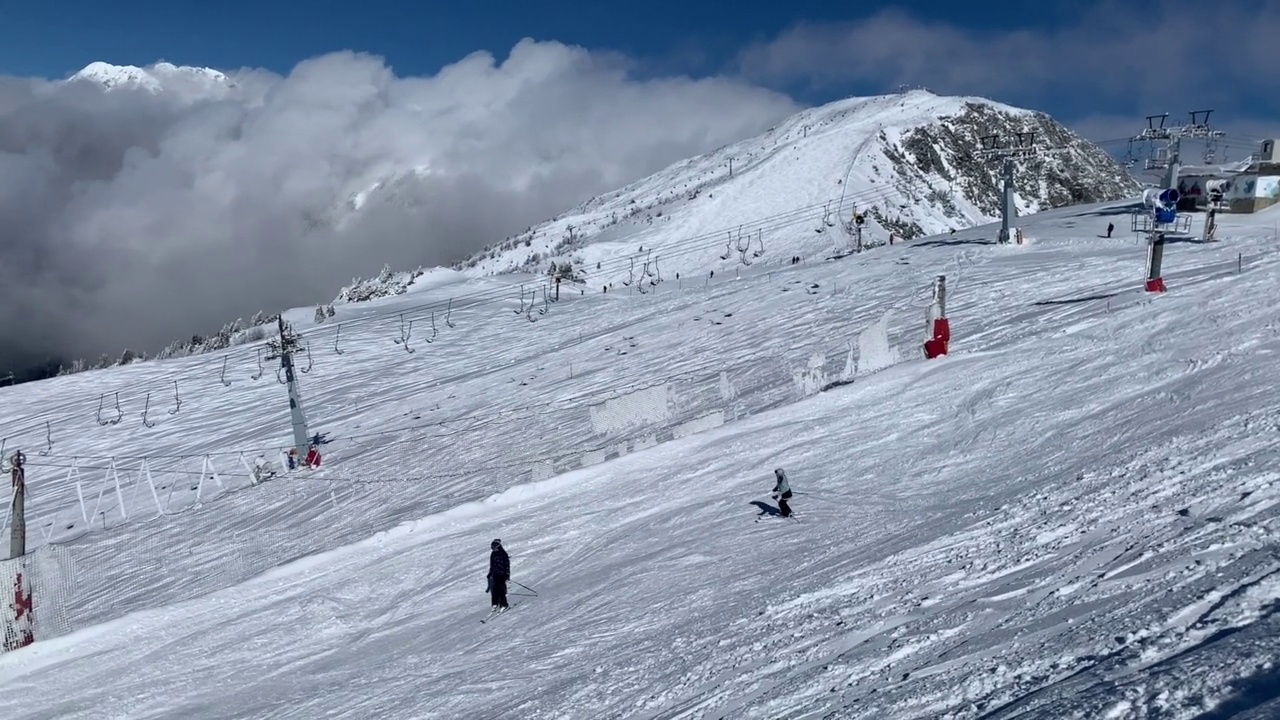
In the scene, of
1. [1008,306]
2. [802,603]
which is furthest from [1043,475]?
[1008,306]

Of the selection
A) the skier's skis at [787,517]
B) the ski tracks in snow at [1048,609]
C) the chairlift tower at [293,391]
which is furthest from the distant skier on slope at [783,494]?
the chairlift tower at [293,391]

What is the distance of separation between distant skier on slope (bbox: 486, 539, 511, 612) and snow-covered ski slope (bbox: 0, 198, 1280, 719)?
0.42 meters

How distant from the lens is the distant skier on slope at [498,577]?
1873cm

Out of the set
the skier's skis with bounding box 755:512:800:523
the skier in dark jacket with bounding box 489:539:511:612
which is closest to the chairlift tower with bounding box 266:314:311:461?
the skier in dark jacket with bounding box 489:539:511:612

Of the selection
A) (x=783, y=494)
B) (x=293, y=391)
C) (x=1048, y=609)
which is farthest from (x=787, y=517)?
(x=293, y=391)

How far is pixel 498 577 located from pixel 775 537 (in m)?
4.99

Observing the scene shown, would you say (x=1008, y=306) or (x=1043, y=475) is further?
(x=1008, y=306)

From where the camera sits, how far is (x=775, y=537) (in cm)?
1903

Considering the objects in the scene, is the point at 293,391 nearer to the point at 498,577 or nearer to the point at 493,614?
the point at 498,577

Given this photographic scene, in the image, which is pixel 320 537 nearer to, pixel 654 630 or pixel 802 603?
pixel 654 630

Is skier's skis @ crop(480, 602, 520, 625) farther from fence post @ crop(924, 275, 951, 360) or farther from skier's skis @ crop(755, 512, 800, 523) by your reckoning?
fence post @ crop(924, 275, 951, 360)

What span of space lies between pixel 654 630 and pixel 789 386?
54.4 feet

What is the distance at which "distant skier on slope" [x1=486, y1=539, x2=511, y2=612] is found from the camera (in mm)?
18734

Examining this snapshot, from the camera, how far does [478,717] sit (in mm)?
14414
